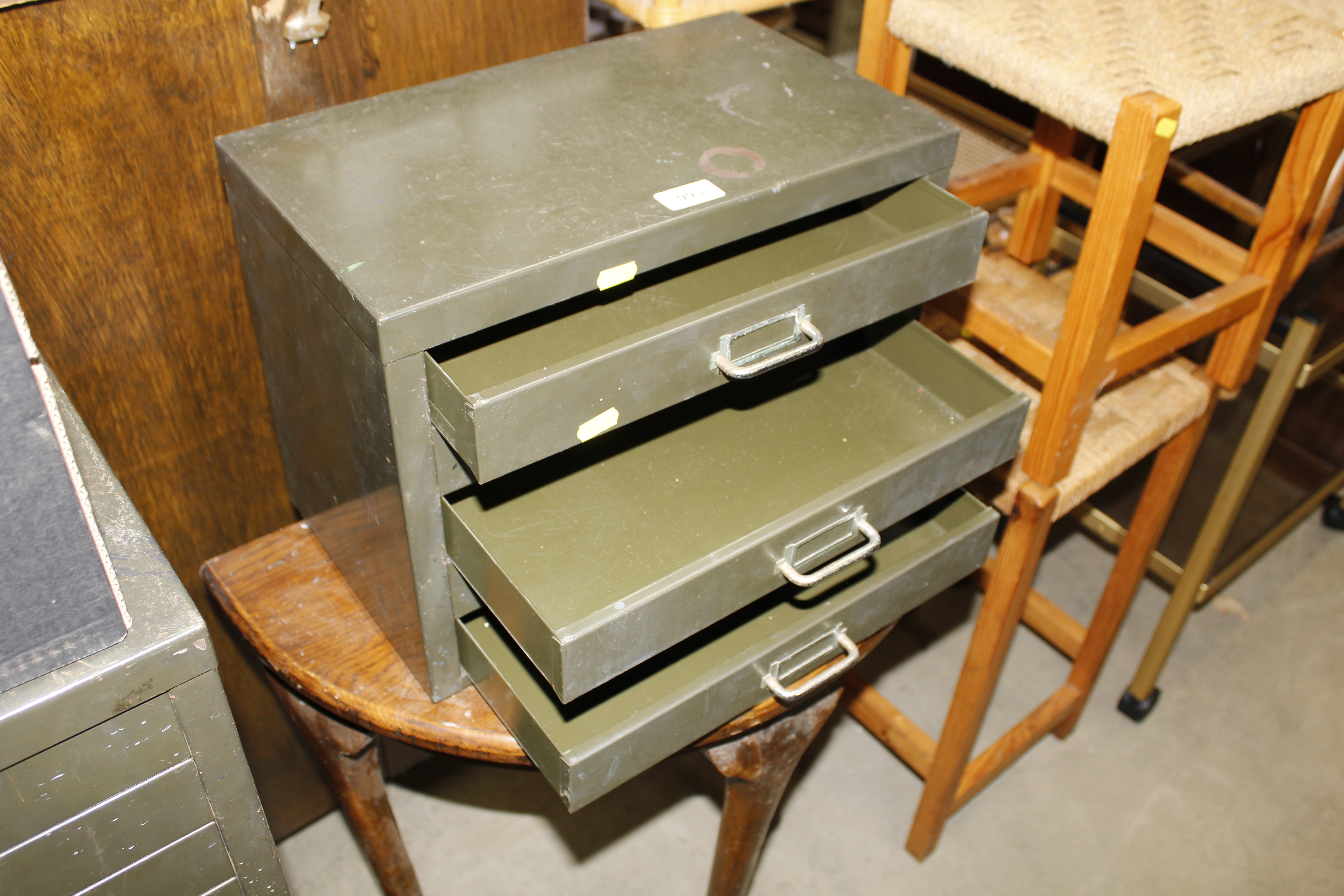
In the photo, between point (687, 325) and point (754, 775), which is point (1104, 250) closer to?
point (687, 325)

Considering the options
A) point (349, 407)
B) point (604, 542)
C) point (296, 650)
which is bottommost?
point (296, 650)

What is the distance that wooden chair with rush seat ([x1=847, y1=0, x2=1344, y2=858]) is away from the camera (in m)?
1.04

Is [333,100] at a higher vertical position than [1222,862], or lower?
higher

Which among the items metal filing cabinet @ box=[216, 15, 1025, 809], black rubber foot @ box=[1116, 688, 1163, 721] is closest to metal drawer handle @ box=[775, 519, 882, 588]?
metal filing cabinet @ box=[216, 15, 1025, 809]

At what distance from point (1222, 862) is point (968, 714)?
511 millimetres

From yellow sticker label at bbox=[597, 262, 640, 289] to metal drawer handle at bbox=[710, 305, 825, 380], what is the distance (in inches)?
3.2

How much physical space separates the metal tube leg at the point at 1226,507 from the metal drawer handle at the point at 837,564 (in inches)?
32.0

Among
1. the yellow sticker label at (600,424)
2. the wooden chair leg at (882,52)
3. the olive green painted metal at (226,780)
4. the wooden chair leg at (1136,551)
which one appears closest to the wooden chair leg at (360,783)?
the olive green painted metal at (226,780)

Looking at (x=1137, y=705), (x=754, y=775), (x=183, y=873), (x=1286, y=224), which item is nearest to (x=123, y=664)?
(x=183, y=873)

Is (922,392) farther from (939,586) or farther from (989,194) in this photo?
(989,194)

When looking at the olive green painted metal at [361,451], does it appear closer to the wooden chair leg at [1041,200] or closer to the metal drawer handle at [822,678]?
the metal drawer handle at [822,678]

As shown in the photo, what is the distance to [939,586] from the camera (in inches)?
39.9

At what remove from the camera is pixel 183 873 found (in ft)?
2.43

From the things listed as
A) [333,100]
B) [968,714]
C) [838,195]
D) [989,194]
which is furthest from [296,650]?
[989,194]
